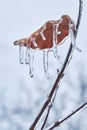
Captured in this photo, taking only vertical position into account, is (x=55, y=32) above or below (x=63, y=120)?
above

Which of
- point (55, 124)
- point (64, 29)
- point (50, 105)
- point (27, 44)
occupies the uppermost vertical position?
point (64, 29)

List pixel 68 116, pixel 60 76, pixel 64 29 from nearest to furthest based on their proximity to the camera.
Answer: pixel 60 76
pixel 68 116
pixel 64 29

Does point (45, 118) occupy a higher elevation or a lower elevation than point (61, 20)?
lower

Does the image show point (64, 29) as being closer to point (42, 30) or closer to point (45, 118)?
point (42, 30)

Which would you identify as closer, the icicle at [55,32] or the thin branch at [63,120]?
the thin branch at [63,120]

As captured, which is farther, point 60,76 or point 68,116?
point 68,116

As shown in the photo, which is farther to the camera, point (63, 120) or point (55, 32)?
point (55, 32)

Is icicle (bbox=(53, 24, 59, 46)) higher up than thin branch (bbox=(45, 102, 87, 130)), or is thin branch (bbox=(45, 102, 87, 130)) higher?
icicle (bbox=(53, 24, 59, 46))

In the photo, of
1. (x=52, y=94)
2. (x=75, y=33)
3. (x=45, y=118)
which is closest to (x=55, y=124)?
(x=45, y=118)

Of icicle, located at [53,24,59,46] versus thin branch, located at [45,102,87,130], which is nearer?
thin branch, located at [45,102,87,130]

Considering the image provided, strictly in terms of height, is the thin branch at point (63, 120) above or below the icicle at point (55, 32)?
below

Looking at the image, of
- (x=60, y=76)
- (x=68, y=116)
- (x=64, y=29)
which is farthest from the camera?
(x=64, y=29)
